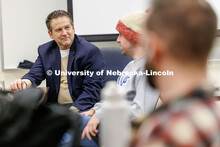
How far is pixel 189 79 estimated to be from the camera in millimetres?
560

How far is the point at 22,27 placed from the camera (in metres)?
2.86

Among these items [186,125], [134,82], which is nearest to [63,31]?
[134,82]

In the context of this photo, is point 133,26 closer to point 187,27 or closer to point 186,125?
point 187,27

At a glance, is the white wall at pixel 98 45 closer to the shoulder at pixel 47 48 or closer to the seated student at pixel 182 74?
the shoulder at pixel 47 48

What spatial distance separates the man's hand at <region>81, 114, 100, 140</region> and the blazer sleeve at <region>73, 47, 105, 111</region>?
455 mm

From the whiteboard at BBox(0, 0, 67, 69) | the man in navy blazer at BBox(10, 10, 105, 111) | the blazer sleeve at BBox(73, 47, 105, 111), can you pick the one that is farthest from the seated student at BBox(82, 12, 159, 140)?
the whiteboard at BBox(0, 0, 67, 69)

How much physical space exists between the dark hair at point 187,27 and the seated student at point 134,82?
0.71 metres

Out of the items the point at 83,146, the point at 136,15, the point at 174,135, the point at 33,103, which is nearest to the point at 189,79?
the point at 174,135

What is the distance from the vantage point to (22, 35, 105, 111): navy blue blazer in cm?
195

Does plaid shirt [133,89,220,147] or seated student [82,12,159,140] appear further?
seated student [82,12,159,140]

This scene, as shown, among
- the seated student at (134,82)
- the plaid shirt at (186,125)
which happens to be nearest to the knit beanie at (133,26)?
the seated student at (134,82)

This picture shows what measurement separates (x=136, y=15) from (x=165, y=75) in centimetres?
103

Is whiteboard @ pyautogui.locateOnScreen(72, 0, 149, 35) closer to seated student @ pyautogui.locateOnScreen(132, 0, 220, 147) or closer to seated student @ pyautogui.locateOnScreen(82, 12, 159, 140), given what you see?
seated student @ pyautogui.locateOnScreen(82, 12, 159, 140)

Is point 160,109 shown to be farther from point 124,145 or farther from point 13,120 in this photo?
point 13,120
